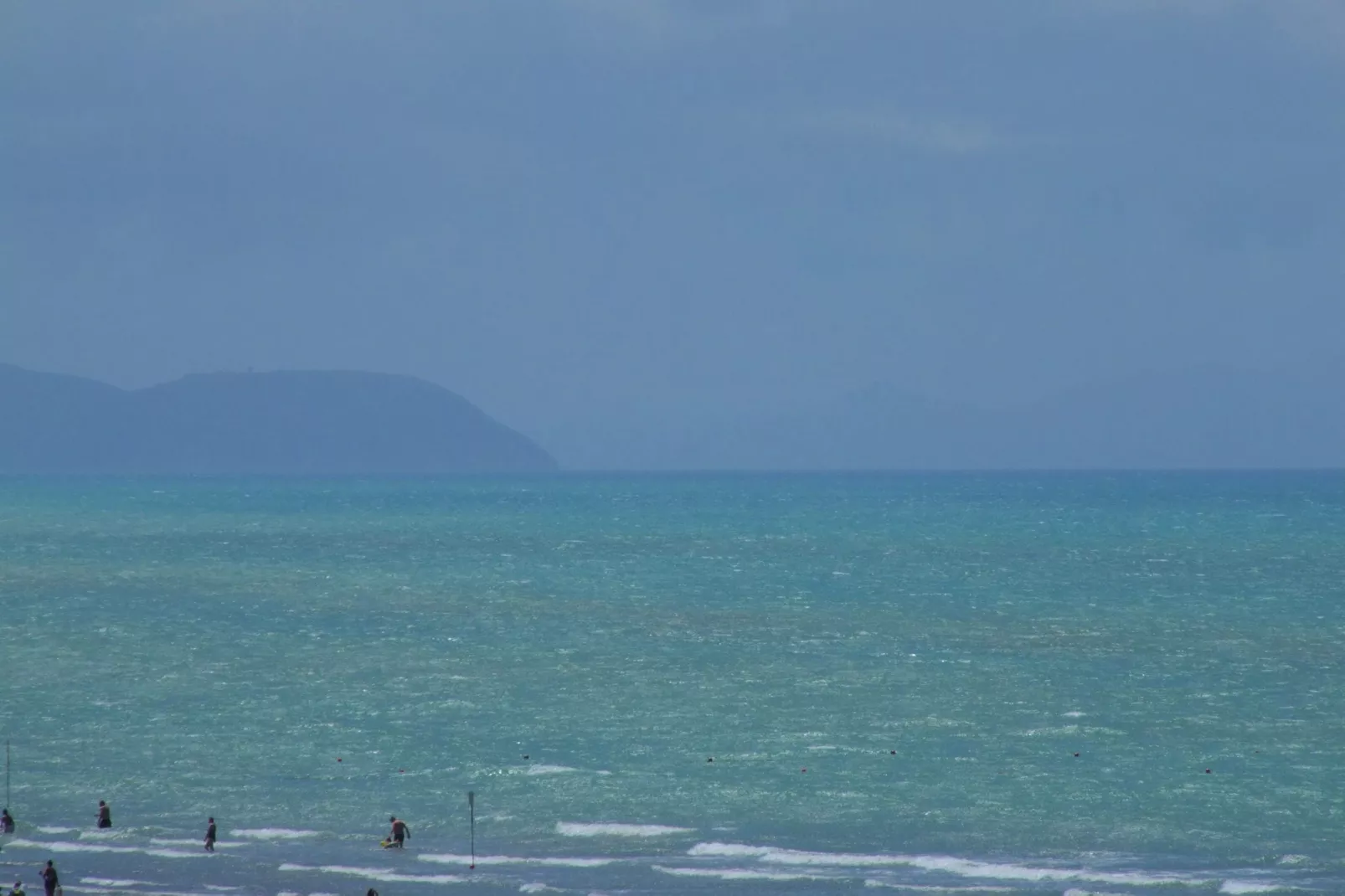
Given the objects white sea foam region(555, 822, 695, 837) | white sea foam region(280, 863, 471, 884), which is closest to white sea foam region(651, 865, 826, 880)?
white sea foam region(555, 822, 695, 837)

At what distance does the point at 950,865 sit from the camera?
33.6 meters

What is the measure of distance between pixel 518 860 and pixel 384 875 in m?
2.89

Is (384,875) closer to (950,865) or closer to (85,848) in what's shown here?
(85,848)

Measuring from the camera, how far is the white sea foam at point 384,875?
32531mm

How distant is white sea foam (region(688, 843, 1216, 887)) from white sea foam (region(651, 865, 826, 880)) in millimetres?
815

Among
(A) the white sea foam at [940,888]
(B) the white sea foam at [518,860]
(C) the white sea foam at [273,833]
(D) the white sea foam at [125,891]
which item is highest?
(D) the white sea foam at [125,891]

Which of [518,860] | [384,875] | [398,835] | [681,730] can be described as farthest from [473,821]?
[681,730]

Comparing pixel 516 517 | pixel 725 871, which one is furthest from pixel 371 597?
pixel 516 517

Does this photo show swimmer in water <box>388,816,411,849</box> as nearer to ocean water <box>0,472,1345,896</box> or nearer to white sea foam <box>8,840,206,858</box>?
ocean water <box>0,472,1345,896</box>

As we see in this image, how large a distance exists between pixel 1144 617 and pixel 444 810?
4610 cm

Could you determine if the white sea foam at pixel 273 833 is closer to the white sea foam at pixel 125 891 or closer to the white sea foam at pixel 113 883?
the white sea foam at pixel 113 883

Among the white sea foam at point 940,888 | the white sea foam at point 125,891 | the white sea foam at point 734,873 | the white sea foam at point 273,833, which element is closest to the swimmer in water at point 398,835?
the white sea foam at point 273,833

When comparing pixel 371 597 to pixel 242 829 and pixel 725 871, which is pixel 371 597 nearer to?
A: pixel 242 829

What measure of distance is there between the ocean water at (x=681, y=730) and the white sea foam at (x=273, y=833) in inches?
3.8
